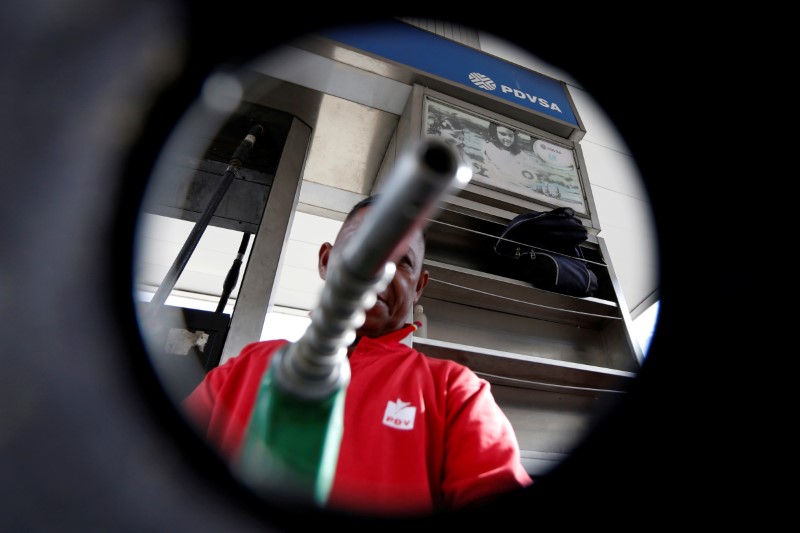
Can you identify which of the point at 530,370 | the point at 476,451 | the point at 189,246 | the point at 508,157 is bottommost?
the point at 476,451

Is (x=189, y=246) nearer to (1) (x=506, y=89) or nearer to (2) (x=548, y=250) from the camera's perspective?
(2) (x=548, y=250)

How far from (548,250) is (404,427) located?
766mm

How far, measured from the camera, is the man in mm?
507

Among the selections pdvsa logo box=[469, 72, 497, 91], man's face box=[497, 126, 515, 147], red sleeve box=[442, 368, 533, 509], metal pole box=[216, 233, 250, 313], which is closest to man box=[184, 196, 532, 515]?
red sleeve box=[442, 368, 533, 509]

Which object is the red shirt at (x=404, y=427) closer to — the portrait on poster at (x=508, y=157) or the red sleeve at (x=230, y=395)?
the red sleeve at (x=230, y=395)

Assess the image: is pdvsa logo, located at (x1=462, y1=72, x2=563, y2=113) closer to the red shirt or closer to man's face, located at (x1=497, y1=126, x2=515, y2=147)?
man's face, located at (x1=497, y1=126, x2=515, y2=147)

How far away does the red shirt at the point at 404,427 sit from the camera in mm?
507

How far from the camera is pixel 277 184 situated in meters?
1.13

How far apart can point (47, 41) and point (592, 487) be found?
1.71ft

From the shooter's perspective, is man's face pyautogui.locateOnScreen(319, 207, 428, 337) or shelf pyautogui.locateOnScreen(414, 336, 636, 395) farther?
shelf pyautogui.locateOnScreen(414, 336, 636, 395)

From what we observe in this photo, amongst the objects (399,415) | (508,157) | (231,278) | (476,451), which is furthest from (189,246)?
(508,157)

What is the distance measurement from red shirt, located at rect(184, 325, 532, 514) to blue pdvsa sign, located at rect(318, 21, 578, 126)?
3.59 feet

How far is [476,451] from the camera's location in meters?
0.53

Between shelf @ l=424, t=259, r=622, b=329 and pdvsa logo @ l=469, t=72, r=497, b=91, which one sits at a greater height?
pdvsa logo @ l=469, t=72, r=497, b=91
